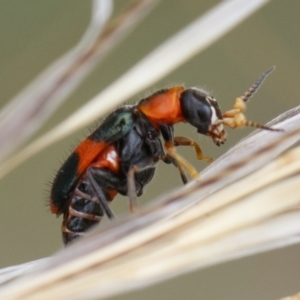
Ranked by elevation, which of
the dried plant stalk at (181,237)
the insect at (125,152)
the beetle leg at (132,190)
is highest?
the insect at (125,152)

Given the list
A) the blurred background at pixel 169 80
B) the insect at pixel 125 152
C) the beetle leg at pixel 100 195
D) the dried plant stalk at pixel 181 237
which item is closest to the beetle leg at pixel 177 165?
the insect at pixel 125 152

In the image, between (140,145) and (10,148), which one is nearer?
(10,148)

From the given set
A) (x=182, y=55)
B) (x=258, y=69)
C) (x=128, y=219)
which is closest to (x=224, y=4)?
(x=182, y=55)

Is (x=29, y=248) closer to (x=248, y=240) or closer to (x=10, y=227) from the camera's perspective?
(x=10, y=227)

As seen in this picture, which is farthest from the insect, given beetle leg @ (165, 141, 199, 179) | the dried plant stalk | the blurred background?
the blurred background

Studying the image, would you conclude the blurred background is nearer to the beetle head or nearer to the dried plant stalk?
the beetle head

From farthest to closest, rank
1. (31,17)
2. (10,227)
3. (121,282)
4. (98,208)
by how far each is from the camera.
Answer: (10,227), (31,17), (98,208), (121,282)

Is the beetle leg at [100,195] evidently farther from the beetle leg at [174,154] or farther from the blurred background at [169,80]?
the blurred background at [169,80]
